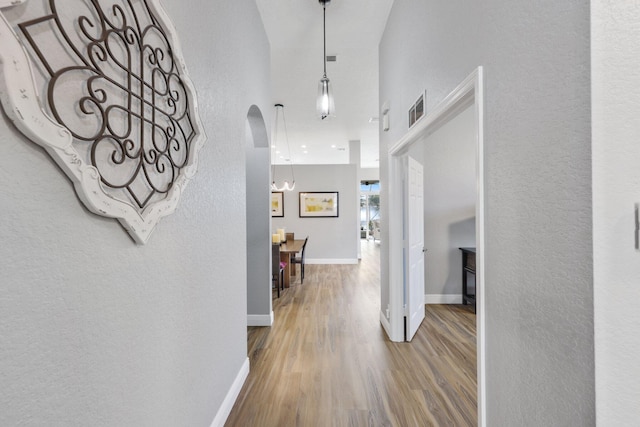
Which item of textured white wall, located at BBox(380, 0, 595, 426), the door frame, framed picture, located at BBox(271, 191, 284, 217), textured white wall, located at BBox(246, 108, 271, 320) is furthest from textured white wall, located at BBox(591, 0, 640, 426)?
framed picture, located at BBox(271, 191, 284, 217)

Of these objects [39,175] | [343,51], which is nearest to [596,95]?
[39,175]

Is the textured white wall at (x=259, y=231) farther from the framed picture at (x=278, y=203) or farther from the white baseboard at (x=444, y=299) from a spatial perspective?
the framed picture at (x=278, y=203)

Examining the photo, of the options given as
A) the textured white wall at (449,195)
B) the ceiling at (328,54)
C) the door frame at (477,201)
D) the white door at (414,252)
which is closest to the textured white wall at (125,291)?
the ceiling at (328,54)

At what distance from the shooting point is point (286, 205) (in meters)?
7.83

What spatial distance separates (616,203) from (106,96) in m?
1.38

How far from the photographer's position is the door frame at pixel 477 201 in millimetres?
1295

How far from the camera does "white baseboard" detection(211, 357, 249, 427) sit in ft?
5.71

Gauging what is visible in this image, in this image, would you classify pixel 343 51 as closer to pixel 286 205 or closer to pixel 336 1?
pixel 336 1

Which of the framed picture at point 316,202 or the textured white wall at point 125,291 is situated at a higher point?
the framed picture at point 316,202

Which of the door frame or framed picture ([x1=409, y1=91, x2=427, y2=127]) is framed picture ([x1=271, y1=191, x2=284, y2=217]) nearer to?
the door frame

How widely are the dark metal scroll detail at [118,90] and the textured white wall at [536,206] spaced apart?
128 cm

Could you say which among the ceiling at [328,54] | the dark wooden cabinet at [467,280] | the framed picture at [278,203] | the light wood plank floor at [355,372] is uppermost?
the ceiling at [328,54]

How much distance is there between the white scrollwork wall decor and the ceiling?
200 centimetres

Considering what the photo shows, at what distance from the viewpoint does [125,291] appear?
0.95m
